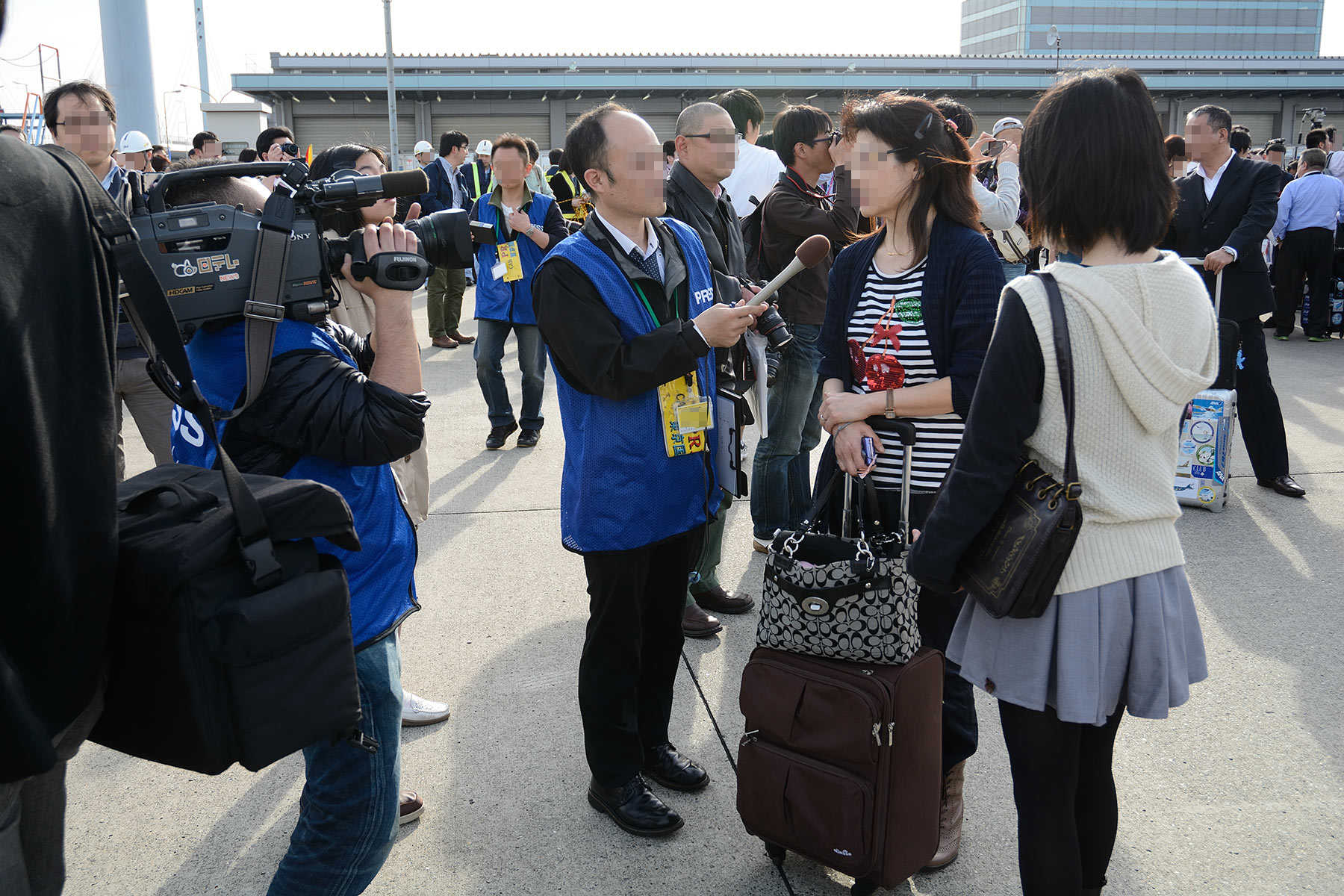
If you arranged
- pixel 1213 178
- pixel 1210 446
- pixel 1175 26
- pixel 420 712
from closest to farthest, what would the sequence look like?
pixel 420 712 → pixel 1210 446 → pixel 1213 178 → pixel 1175 26

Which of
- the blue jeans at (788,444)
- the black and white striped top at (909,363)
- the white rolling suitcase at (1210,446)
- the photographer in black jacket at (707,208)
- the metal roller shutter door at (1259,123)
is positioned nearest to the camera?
the black and white striped top at (909,363)

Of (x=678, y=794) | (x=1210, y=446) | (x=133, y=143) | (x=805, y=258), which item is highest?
(x=133, y=143)

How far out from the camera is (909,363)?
261 centimetres

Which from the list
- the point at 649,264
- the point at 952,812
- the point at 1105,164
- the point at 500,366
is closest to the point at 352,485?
the point at 649,264

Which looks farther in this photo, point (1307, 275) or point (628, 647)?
point (1307, 275)

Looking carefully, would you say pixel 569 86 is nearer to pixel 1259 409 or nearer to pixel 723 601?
pixel 1259 409

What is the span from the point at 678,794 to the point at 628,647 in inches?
23.3

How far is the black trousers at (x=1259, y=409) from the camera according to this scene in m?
5.54

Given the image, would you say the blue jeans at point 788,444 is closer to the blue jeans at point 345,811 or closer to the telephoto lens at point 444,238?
the telephoto lens at point 444,238

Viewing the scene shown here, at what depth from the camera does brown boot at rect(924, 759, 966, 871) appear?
2.63 meters

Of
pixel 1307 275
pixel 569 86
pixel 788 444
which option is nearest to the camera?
pixel 788 444

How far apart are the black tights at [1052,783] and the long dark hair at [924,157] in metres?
1.29

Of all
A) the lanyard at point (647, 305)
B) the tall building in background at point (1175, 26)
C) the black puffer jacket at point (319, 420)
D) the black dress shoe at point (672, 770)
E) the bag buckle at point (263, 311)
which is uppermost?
the tall building in background at point (1175, 26)

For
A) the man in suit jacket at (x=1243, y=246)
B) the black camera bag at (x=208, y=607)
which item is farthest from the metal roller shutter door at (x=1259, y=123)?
the black camera bag at (x=208, y=607)
